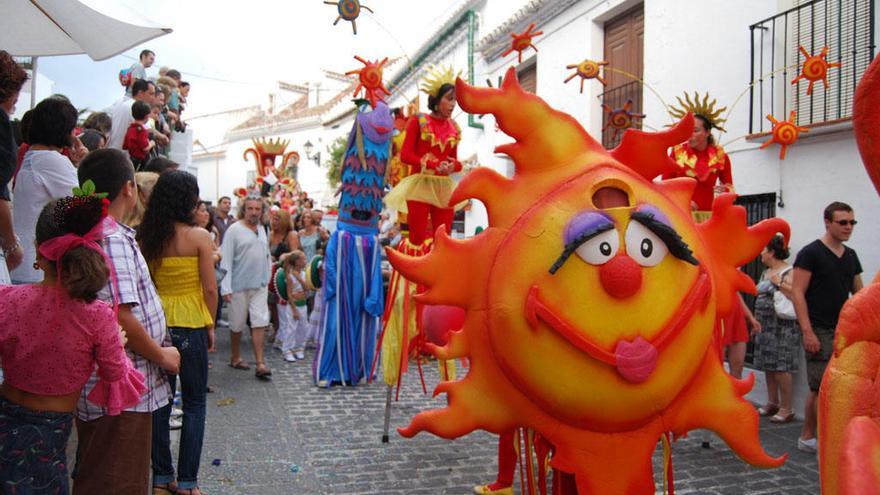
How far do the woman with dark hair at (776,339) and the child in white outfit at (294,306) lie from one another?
15.9ft

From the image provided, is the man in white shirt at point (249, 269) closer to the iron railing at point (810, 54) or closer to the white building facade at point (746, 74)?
the white building facade at point (746, 74)

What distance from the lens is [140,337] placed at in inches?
106

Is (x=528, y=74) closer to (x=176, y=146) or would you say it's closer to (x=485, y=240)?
(x=176, y=146)

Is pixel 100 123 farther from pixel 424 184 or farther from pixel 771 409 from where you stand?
pixel 771 409

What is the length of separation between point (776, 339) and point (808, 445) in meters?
1.06

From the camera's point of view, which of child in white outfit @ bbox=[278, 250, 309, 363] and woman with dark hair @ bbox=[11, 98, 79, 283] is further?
child in white outfit @ bbox=[278, 250, 309, 363]

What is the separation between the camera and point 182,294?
11.7 feet

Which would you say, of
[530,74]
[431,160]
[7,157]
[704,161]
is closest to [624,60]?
[530,74]

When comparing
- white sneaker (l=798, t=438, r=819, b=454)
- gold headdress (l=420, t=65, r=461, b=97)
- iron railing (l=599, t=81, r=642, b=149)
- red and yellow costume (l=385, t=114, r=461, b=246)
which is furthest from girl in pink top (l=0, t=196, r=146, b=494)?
iron railing (l=599, t=81, r=642, b=149)

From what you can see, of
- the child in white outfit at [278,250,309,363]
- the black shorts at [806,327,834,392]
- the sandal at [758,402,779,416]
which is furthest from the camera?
the child in white outfit at [278,250,309,363]

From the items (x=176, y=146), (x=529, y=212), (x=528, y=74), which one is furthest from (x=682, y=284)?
(x=528, y=74)

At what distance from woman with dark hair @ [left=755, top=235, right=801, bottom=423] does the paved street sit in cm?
25

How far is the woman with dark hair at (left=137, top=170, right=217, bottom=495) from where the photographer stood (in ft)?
11.3

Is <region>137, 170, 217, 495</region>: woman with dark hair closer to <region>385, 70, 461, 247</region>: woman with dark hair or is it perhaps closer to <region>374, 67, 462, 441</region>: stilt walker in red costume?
<region>374, 67, 462, 441</region>: stilt walker in red costume
